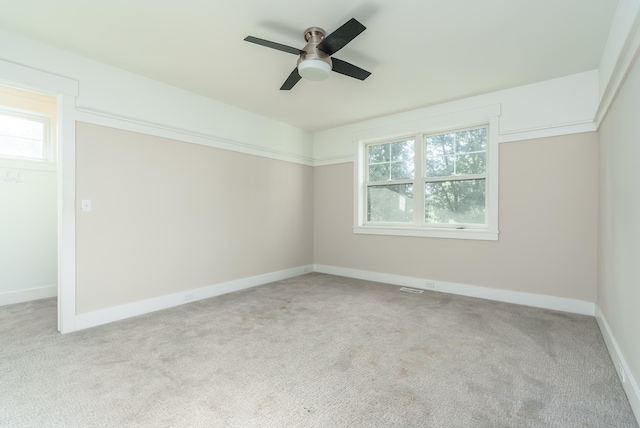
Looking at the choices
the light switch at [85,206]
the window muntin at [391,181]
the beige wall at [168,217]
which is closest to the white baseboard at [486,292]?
the window muntin at [391,181]

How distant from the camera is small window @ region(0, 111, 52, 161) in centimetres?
363

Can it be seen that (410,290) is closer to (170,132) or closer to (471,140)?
(471,140)

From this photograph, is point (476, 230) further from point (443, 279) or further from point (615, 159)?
point (615, 159)

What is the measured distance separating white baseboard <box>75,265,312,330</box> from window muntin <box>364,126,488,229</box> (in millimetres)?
1982

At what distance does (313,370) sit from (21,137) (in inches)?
178

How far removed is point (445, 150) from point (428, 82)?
1155 millimetres

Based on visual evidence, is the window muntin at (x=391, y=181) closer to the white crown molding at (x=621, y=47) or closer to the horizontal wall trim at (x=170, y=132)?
the horizontal wall trim at (x=170, y=132)

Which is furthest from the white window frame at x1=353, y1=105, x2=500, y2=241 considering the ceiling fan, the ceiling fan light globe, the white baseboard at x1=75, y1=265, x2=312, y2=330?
the ceiling fan light globe

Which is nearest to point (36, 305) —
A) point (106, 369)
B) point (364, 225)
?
point (106, 369)

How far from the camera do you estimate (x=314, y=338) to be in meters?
2.67

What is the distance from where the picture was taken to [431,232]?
4.23 meters

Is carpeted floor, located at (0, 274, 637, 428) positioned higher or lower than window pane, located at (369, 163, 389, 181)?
lower

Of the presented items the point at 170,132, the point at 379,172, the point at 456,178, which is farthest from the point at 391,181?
the point at 170,132

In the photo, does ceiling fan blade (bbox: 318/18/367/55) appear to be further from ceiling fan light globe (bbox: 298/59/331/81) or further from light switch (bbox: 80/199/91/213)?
light switch (bbox: 80/199/91/213)
